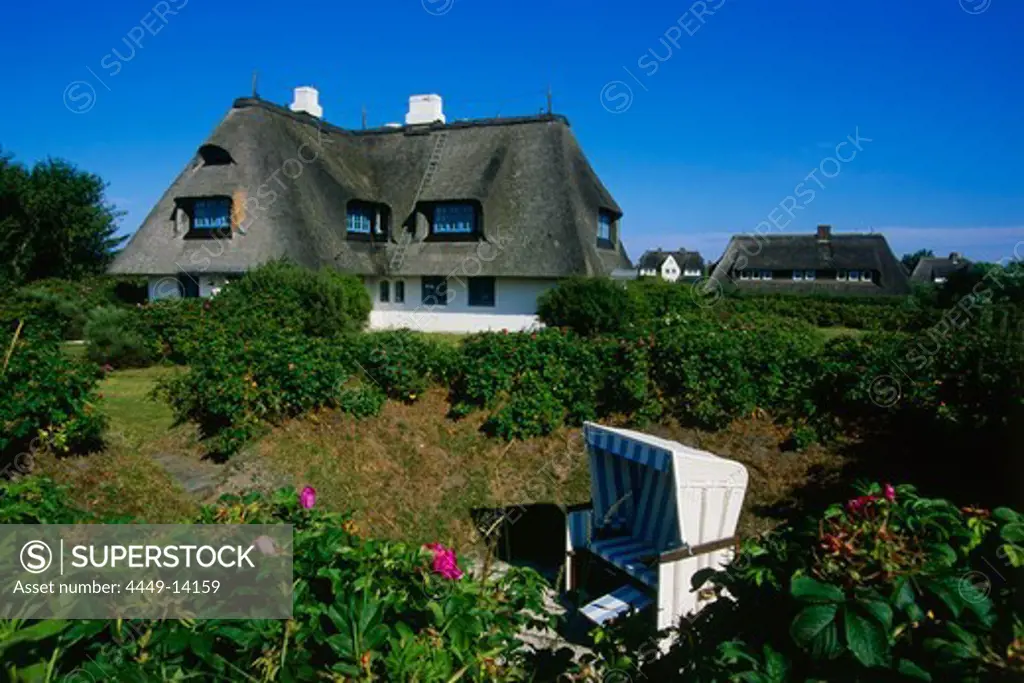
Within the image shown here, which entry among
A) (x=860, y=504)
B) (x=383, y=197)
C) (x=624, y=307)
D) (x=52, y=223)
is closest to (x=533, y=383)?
(x=860, y=504)

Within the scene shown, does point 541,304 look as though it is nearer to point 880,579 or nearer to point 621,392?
point 621,392

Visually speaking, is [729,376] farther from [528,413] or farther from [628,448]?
[628,448]

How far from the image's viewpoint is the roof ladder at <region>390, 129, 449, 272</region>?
86.0 feet

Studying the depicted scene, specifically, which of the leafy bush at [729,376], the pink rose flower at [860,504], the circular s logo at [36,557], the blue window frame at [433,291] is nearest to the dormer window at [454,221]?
the blue window frame at [433,291]

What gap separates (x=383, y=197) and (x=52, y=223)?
1724 cm

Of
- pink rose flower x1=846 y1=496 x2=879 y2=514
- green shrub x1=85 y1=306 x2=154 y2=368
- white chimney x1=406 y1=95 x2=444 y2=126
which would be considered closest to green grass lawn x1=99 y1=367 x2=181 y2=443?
green shrub x1=85 y1=306 x2=154 y2=368

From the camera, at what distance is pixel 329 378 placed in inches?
359

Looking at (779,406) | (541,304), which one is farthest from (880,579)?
(541,304)

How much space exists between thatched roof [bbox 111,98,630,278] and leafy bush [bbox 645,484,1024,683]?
69.4 feet

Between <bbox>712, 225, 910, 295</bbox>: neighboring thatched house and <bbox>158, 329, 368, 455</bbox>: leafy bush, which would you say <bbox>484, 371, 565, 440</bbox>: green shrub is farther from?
<bbox>712, 225, 910, 295</bbox>: neighboring thatched house

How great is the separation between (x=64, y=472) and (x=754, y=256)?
52.2 meters

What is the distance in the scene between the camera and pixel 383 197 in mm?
27719

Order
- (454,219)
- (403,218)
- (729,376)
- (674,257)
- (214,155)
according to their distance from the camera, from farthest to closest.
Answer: (674,257), (403,218), (454,219), (214,155), (729,376)

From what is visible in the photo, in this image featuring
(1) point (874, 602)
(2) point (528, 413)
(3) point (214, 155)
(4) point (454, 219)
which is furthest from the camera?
(4) point (454, 219)
